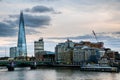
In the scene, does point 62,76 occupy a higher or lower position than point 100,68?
lower

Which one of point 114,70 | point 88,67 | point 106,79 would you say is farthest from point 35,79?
point 88,67

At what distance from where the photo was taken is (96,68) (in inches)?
6777

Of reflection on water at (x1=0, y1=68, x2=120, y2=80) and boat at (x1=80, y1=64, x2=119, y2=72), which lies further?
boat at (x1=80, y1=64, x2=119, y2=72)

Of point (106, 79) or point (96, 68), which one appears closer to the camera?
point (106, 79)

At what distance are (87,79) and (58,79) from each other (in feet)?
27.0

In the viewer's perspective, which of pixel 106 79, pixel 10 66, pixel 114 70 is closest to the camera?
pixel 106 79

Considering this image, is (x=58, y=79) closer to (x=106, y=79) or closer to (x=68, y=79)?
(x=68, y=79)

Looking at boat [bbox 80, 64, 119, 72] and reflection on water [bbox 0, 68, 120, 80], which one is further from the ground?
boat [bbox 80, 64, 119, 72]

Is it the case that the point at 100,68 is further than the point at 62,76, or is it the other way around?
the point at 100,68

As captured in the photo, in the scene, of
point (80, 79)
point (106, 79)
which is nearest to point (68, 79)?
point (80, 79)

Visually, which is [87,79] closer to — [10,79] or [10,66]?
[10,79]

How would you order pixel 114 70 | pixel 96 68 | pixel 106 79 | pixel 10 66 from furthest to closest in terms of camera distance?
1. pixel 10 66
2. pixel 96 68
3. pixel 114 70
4. pixel 106 79

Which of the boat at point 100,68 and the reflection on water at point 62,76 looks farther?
the boat at point 100,68

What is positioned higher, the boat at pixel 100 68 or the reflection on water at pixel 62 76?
the boat at pixel 100 68
